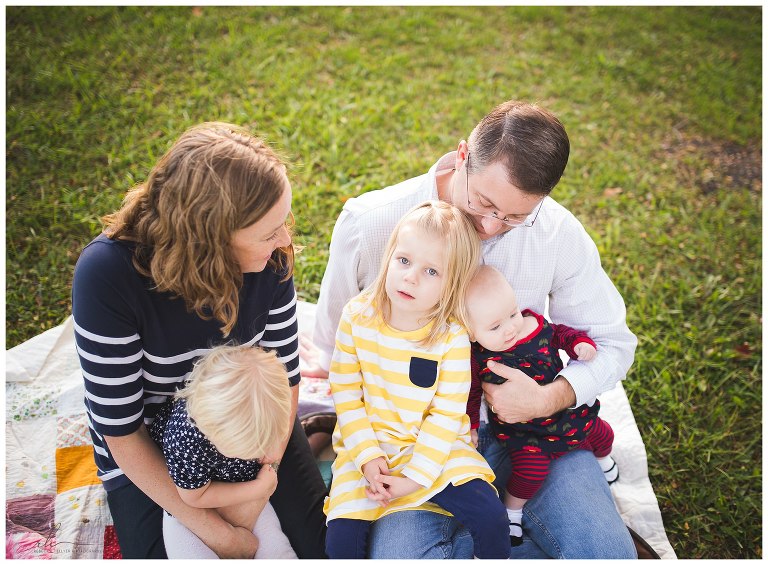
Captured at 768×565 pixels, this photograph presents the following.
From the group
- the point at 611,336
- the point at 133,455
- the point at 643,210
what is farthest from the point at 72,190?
the point at 643,210

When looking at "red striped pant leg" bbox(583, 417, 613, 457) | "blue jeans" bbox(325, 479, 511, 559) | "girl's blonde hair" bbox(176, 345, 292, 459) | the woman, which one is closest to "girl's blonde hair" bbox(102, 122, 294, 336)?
the woman

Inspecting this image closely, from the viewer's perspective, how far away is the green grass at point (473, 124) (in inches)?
153

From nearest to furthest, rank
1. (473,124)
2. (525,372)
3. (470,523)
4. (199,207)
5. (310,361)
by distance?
(199,207), (470,523), (525,372), (310,361), (473,124)

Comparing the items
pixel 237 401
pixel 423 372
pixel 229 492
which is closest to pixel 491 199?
pixel 423 372

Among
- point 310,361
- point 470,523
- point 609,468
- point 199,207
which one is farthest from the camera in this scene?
point 310,361

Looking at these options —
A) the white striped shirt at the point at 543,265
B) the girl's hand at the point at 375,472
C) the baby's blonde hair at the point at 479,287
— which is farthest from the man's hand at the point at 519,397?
the girl's hand at the point at 375,472

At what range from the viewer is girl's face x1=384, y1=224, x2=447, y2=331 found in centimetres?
243

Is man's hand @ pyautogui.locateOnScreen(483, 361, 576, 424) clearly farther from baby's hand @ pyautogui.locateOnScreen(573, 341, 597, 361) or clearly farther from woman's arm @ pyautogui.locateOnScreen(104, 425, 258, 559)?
woman's arm @ pyautogui.locateOnScreen(104, 425, 258, 559)

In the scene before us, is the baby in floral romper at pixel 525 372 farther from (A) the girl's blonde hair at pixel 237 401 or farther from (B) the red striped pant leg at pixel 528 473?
(A) the girl's blonde hair at pixel 237 401

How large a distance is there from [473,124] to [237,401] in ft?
13.1

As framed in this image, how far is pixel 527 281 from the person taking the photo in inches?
110

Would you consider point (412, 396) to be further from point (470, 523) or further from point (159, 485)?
point (159, 485)

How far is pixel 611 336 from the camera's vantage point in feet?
9.49

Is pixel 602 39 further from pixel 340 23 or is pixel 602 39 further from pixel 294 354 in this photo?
pixel 294 354
